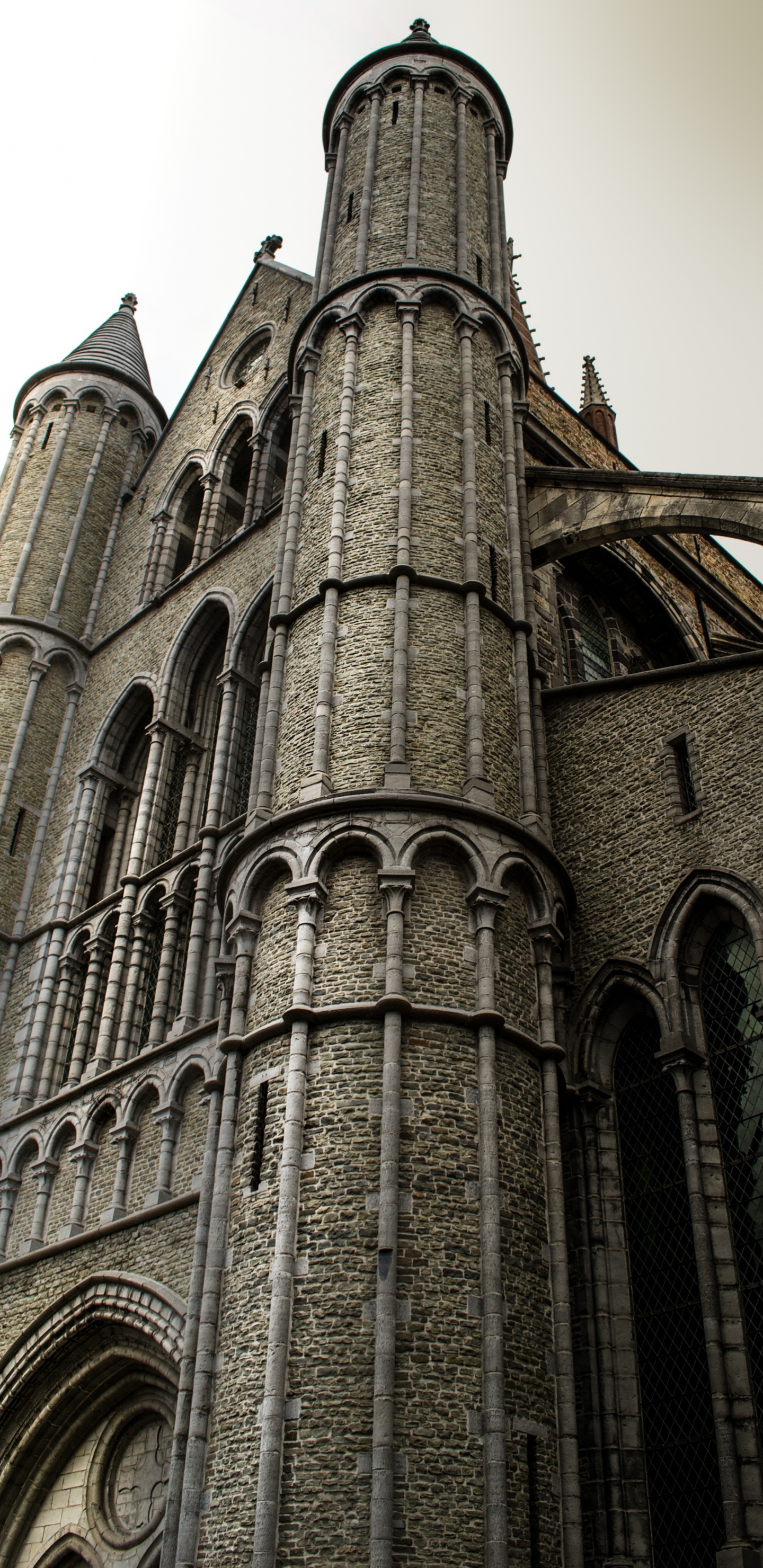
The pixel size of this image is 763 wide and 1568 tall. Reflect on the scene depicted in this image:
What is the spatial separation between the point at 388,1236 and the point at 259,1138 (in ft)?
4.97

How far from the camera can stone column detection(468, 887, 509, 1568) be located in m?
8.71

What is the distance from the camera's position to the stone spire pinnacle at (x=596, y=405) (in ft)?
88.7

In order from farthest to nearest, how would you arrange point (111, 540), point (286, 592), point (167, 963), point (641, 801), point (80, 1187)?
point (111, 540)
point (167, 963)
point (80, 1187)
point (286, 592)
point (641, 801)

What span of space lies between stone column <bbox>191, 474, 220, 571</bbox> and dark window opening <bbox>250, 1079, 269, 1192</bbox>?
10.7m

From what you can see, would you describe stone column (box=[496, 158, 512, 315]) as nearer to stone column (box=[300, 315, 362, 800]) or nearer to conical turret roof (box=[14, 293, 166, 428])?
stone column (box=[300, 315, 362, 800])

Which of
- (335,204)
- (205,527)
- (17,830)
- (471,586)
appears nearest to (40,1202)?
(17,830)

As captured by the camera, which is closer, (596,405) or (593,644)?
(593,644)

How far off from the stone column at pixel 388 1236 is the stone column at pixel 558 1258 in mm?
1313

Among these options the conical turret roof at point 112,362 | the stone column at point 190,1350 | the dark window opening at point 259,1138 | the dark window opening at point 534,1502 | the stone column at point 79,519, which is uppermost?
the conical turret roof at point 112,362

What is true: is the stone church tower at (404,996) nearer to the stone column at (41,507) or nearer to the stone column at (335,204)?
the stone column at (335,204)

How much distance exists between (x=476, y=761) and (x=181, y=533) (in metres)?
11.8

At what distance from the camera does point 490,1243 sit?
31.7ft

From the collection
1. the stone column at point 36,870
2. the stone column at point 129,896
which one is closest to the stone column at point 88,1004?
the stone column at point 129,896

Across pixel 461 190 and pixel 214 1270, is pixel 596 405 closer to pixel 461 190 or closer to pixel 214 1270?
pixel 461 190
